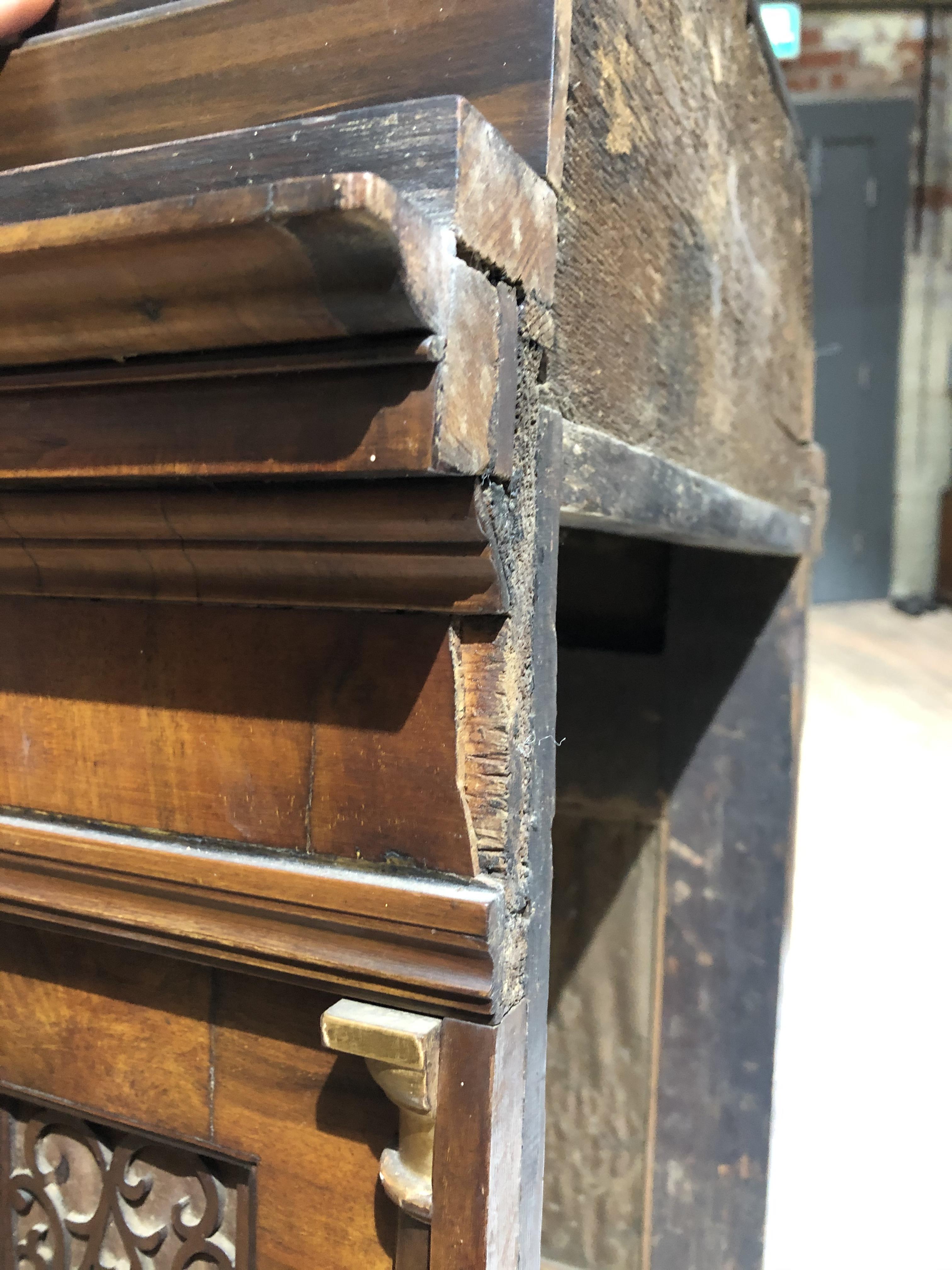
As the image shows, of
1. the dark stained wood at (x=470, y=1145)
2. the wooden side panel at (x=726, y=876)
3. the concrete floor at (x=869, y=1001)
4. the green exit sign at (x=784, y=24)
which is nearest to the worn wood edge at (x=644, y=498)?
the dark stained wood at (x=470, y=1145)

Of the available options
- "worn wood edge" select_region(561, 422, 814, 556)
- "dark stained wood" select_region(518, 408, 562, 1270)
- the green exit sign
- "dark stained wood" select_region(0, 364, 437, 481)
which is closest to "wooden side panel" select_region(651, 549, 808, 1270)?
"worn wood edge" select_region(561, 422, 814, 556)

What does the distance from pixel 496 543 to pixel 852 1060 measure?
5.24ft

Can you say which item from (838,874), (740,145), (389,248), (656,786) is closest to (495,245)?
(389,248)

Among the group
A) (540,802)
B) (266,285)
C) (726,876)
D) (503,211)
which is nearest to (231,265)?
(266,285)

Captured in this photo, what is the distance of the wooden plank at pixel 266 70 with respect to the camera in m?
0.37

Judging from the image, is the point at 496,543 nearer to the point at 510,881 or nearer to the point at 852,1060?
the point at 510,881

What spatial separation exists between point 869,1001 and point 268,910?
1.57 meters

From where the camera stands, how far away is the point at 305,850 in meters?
0.42

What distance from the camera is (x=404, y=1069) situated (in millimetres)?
391

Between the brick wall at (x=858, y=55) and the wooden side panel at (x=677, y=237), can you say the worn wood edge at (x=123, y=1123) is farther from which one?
the brick wall at (x=858, y=55)

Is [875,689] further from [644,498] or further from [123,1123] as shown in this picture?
[123,1123]

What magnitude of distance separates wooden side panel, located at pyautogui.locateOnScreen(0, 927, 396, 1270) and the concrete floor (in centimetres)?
96

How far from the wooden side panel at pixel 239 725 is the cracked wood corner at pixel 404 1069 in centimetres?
7

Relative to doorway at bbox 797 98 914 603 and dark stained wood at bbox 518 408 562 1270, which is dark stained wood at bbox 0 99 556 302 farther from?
doorway at bbox 797 98 914 603
